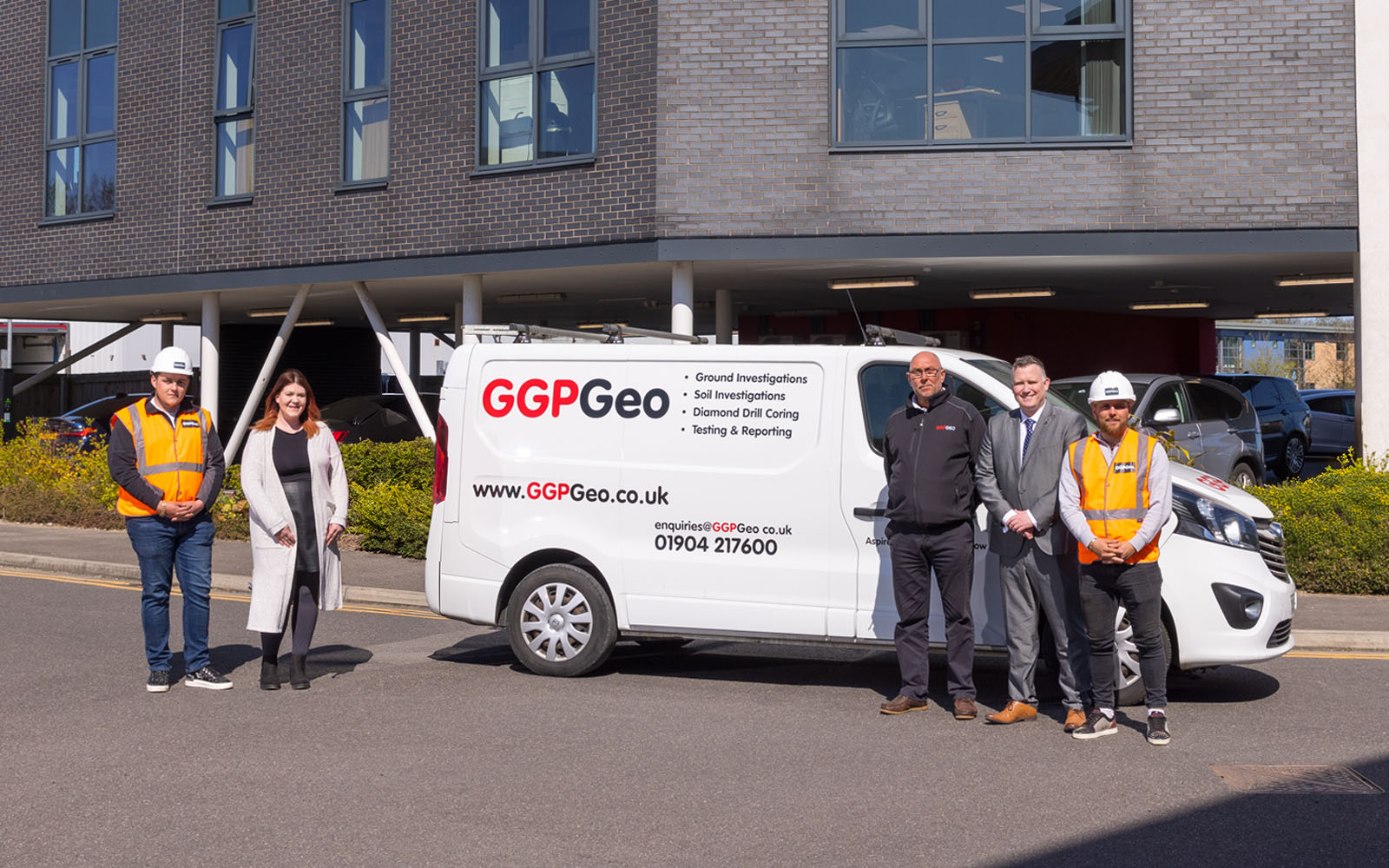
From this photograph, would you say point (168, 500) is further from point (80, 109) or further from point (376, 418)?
point (80, 109)

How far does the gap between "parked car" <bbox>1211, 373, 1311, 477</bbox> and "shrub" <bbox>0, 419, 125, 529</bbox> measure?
15.4 metres

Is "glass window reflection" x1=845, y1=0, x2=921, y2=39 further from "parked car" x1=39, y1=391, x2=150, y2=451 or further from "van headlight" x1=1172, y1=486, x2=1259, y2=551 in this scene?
"parked car" x1=39, y1=391, x2=150, y2=451

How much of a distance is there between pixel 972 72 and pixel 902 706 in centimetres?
978

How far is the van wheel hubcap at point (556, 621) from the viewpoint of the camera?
8711mm

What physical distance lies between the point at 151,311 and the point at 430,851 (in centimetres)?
2202

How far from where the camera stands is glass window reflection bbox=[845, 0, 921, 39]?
1577 cm

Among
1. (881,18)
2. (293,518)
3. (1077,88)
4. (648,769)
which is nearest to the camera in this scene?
(648,769)

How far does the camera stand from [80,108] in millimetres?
22250

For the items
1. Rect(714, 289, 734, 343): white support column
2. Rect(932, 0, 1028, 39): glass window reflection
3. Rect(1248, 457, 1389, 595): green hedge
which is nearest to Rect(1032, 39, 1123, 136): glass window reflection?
Rect(932, 0, 1028, 39): glass window reflection

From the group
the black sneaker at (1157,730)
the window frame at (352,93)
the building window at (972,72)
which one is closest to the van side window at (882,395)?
the black sneaker at (1157,730)

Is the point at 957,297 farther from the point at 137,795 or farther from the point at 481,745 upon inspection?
the point at 137,795

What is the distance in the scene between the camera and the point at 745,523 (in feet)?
27.4

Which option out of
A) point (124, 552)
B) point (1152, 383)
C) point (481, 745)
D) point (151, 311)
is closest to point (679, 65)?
point (1152, 383)

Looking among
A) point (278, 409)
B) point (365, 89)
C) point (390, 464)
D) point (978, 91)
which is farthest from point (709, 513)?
point (365, 89)
